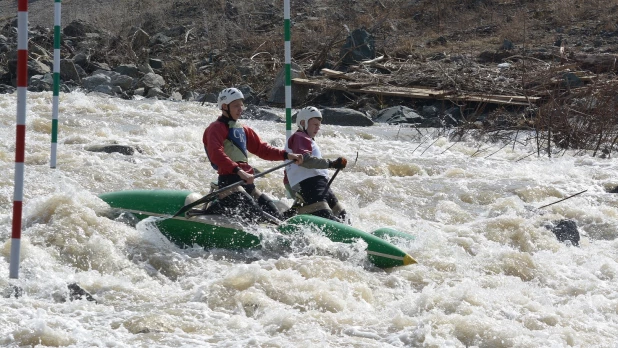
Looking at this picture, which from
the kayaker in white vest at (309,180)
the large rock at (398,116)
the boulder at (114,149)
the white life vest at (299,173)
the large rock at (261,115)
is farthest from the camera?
the large rock at (398,116)

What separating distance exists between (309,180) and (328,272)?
1.12 metres

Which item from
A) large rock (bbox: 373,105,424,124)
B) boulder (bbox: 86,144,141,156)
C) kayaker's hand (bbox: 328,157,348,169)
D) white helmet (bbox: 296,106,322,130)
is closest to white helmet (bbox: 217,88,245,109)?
white helmet (bbox: 296,106,322,130)

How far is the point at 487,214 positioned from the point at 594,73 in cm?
717

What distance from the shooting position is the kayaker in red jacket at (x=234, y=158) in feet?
20.0

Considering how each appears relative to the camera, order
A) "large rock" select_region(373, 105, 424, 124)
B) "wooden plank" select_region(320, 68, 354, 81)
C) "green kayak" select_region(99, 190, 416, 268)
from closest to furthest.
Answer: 1. "green kayak" select_region(99, 190, 416, 268)
2. "large rock" select_region(373, 105, 424, 124)
3. "wooden plank" select_region(320, 68, 354, 81)

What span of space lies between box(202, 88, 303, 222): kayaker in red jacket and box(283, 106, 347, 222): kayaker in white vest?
14 centimetres

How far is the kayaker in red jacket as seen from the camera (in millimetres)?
6082

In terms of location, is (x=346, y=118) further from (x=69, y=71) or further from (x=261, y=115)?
(x=69, y=71)

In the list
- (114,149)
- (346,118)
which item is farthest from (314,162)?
(346,118)

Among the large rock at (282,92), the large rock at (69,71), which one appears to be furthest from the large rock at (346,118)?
the large rock at (69,71)

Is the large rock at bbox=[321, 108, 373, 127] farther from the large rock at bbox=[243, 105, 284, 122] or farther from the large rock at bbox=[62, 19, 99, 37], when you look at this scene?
the large rock at bbox=[62, 19, 99, 37]

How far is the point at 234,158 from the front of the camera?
632 cm

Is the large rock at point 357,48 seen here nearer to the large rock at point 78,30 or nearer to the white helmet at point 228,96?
the large rock at point 78,30

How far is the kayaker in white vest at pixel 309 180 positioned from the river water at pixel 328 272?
0.50m
